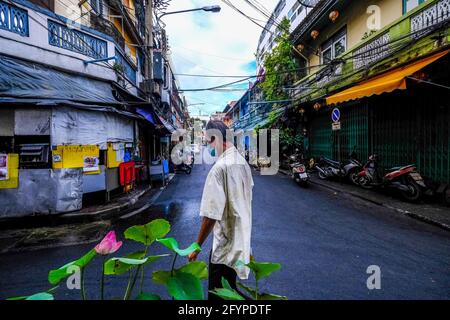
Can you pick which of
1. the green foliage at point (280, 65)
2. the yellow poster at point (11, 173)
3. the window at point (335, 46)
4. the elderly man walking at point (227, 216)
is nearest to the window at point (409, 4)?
the window at point (335, 46)

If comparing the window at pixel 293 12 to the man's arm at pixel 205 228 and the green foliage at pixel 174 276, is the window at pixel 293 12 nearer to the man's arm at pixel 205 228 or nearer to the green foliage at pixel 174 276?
the man's arm at pixel 205 228

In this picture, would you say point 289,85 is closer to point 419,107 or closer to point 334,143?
point 334,143

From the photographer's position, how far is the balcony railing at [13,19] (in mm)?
6694

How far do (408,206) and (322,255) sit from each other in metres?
4.27

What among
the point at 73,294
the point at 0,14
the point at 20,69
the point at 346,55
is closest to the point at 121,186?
the point at 20,69

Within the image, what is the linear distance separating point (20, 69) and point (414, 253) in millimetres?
9237

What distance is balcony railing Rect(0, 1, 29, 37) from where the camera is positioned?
6.69m

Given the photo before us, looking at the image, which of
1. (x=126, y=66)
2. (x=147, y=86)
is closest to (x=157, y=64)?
(x=147, y=86)

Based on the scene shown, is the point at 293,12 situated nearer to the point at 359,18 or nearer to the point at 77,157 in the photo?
the point at 359,18

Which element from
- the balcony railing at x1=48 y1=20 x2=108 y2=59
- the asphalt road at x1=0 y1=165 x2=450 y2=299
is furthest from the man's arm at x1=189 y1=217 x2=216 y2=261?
the balcony railing at x1=48 y1=20 x2=108 y2=59

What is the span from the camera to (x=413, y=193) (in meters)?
7.10

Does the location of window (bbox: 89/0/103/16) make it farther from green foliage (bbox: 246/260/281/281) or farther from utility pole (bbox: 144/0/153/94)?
green foliage (bbox: 246/260/281/281)

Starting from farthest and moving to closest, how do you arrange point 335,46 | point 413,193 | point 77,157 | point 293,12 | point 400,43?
point 293,12, point 335,46, point 400,43, point 413,193, point 77,157

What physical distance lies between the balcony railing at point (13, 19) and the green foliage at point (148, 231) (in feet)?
27.2
